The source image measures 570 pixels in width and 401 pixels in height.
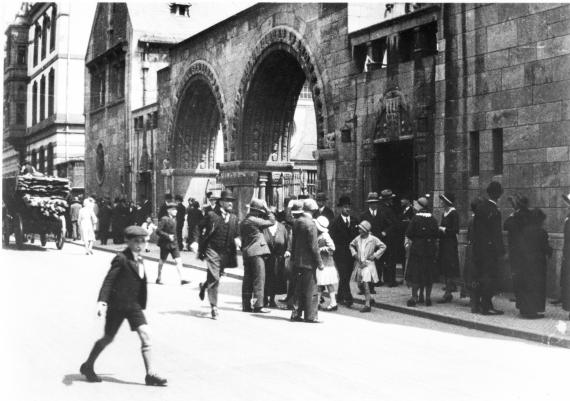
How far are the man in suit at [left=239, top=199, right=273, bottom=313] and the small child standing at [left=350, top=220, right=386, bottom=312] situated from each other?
4.56ft

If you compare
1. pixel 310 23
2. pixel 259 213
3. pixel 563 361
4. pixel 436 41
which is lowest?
pixel 563 361

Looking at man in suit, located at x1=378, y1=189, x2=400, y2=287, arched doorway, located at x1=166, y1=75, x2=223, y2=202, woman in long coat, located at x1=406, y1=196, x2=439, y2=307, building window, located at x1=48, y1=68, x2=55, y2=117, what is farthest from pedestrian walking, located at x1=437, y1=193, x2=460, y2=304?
building window, located at x1=48, y1=68, x2=55, y2=117

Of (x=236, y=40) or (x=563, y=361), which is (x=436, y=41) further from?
(x=236, y=40)

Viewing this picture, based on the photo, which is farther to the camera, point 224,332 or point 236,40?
point 236,40

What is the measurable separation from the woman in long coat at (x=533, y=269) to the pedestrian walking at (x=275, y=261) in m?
3.67

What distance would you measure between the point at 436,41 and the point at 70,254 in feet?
43.0

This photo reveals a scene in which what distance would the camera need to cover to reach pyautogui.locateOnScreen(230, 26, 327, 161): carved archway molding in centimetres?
1914

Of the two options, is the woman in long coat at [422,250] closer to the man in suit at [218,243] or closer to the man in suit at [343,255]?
the man in suit at [343,255]

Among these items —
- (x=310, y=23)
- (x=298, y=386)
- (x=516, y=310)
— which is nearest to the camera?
(x=298, y=386)

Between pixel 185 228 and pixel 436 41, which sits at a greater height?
pixel 436 41

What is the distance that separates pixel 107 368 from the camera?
7.81m

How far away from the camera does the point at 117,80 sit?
38.1 meters

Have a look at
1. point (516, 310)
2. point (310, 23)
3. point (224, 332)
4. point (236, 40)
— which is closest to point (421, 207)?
point (516, 310)

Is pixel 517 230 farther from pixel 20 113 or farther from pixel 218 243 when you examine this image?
pixel 20 113
